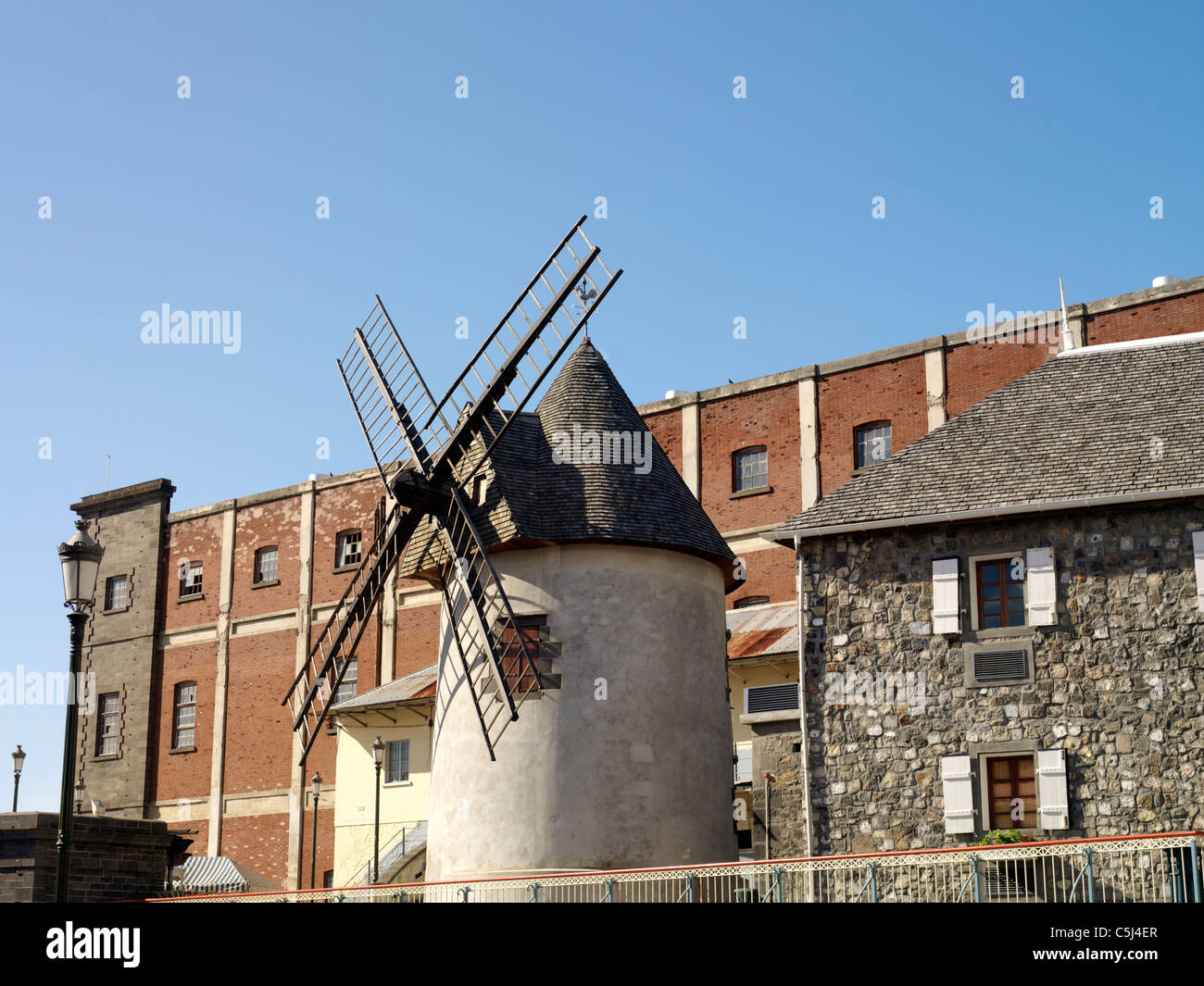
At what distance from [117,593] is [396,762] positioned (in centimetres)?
1764

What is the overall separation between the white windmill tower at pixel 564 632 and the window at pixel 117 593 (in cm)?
2393

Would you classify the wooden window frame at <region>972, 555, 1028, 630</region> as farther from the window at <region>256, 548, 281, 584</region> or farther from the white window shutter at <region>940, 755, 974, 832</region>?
the window at <region>256, 548, 281, 584</region>

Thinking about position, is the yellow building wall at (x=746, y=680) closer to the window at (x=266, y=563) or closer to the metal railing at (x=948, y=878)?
the metal railing at (x=948, y=878)

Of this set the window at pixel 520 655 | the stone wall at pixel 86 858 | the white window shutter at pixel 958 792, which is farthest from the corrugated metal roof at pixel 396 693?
the white window shutter at pixel 958 792

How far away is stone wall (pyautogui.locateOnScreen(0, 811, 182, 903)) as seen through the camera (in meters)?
19.8

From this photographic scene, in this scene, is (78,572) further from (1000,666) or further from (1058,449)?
(1058,449)

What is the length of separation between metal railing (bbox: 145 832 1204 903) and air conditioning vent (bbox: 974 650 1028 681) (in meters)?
3.57

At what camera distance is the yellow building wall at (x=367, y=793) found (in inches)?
1358

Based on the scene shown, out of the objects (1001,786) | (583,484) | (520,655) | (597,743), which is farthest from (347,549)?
(1001,786)

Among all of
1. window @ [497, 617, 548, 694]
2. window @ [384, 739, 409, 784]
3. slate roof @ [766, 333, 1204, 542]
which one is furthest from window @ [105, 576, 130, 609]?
slate roof @ [766, 333, 1204, 542]

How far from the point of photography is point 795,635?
95.8 feet

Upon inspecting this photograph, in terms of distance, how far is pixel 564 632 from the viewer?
76.7 feet
